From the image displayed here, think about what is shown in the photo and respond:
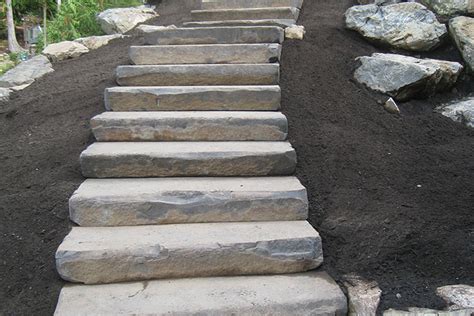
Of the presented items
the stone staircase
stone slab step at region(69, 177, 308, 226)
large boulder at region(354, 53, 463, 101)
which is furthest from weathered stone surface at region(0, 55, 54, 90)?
large boulder at region(354, 53, 463, 101)

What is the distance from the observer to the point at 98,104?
363 cm

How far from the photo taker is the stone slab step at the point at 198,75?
3.72 metres

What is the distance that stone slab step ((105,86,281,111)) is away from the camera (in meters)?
3.41

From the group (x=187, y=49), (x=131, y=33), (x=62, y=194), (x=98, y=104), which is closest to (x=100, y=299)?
(x=62, y=194)

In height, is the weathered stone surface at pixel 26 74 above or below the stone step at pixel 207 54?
below

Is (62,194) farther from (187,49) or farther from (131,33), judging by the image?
(131,33)

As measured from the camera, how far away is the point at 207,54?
158 inches

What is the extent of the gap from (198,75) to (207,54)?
386 millimetres

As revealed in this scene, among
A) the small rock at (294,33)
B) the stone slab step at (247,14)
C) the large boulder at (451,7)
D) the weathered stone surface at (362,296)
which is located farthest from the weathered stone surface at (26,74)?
the large boulder at (451,7)

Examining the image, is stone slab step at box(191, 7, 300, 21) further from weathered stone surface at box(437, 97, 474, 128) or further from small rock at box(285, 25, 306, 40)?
weathered stone surface at box(437, 97, 474, 128)

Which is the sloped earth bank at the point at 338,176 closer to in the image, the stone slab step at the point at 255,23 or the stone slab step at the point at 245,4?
the stone slab step at the point at 255,23

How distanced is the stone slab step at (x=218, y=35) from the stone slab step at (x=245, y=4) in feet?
4.22

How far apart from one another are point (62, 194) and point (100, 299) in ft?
2.66

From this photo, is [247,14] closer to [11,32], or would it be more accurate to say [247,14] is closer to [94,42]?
[94,42]
